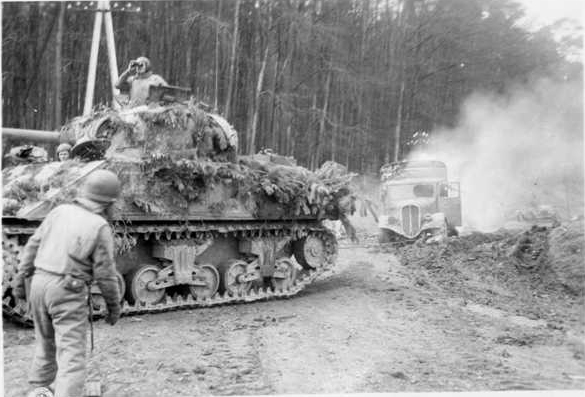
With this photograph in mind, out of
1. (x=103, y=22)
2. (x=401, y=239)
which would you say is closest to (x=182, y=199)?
(x=103, y=22)

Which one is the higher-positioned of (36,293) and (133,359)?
(36,293)

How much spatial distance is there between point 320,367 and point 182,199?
3321 millimetres

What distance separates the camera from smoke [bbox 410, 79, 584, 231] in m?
9.11

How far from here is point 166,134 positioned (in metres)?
7.83

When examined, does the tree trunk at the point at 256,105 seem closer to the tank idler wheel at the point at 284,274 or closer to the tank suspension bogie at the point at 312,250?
the tank suspension bogie at the point at 312,250

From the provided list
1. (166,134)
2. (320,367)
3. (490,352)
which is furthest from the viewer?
(166,134)

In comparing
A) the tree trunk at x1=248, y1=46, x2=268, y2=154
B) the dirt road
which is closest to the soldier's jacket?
the dirt road

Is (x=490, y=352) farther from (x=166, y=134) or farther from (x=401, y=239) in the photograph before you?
(x=401, y=239)

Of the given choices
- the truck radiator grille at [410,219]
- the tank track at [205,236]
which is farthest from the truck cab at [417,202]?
the tank track at [205,236]

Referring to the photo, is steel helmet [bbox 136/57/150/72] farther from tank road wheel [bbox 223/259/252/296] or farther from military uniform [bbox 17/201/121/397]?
military uniform [bbox 17/201/121/397]

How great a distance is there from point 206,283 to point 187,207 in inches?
46.1

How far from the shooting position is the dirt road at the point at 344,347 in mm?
4648

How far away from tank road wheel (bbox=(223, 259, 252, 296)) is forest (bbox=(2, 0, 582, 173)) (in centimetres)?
278

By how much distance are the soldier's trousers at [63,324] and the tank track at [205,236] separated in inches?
102
